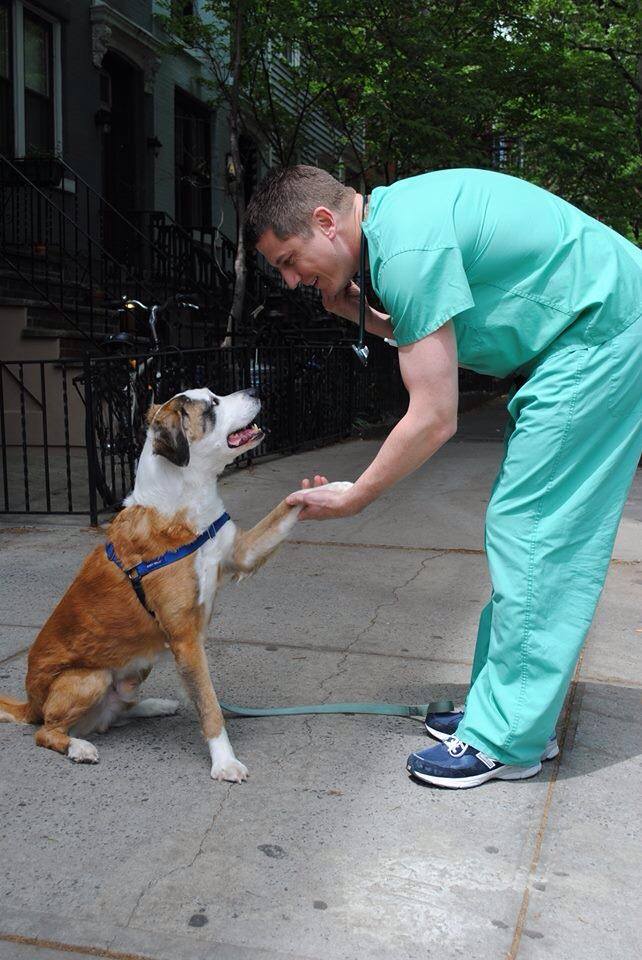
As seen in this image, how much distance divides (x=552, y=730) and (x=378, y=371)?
34.7 ft

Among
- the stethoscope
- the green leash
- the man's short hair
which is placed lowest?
the green leash

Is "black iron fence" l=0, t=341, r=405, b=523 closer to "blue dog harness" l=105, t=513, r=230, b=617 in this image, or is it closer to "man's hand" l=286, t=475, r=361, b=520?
"blue dog harness" l=105, t=513, r=230, b=617

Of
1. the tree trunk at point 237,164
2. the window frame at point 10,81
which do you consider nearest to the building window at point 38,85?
the window frame at point 10,81

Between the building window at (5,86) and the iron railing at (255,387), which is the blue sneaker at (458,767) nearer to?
the iron railing at (255,387)

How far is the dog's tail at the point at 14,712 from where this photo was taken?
11.2 feet

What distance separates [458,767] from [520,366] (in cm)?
123

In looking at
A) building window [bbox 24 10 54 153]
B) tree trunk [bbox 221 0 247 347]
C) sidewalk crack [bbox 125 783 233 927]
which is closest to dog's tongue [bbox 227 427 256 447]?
sidewalk crack [bbox 125 783 233 927]

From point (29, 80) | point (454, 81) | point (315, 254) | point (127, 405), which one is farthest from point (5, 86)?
point (315, 254)

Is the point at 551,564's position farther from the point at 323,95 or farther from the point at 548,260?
the point at 323,95

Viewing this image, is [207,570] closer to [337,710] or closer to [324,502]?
[324,502]

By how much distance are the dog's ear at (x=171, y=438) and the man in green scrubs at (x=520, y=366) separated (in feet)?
1.93

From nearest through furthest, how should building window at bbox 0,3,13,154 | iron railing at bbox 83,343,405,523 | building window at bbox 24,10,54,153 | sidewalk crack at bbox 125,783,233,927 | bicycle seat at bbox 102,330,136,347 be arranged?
sidewalk crack at bbox 125,783,233,927, iron railing at bbox 83,343,405,523, bicycle seat at bbox 102,330,136,347, building window at bbox 0,3,13,154, building window at bbox 24,10,54,153

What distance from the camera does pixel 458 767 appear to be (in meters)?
2.97

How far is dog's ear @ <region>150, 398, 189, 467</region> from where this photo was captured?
3.13m
